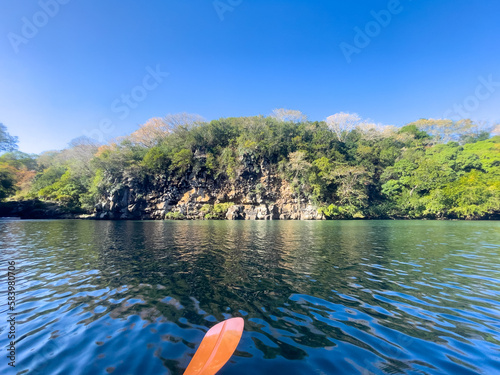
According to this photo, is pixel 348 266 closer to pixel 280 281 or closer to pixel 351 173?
pixel 280 281

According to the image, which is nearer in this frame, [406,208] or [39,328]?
[39,328]

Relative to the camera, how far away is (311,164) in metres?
45.7

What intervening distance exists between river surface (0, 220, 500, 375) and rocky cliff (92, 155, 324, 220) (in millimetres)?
36962

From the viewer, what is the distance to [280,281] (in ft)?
21.8

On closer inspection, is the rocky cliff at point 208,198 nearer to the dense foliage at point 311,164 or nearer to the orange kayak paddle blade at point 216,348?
the dense foliage at point 311,164

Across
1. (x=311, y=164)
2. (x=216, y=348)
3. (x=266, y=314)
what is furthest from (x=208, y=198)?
(x=216, y=348)

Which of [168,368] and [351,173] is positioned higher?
[351,173]

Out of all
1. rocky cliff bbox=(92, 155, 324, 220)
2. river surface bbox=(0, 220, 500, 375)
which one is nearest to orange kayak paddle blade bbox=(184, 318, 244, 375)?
river surface bbox=(0, 220, 500, 375)

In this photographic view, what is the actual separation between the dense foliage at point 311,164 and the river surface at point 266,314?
37519 mm

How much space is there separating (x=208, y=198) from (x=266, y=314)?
4482cm

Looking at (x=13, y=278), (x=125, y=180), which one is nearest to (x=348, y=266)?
(x=13, y=278)

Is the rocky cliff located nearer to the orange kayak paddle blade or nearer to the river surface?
the river surface

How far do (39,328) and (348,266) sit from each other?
8.84m

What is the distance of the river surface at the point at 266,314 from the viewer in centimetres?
314
